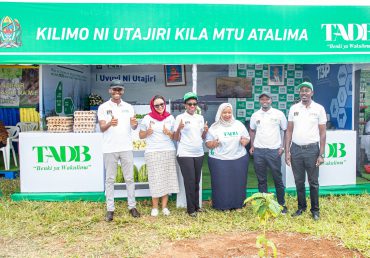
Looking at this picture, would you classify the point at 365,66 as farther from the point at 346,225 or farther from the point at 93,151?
the point at 93,151

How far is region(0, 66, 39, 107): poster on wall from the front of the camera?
1040 centimetres

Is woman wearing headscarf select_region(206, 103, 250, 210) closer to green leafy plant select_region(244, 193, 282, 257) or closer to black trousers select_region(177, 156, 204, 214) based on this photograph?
black trousers select_region(177, 156, 204, 214)

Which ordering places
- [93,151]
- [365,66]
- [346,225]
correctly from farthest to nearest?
1. [365,66]
2. [93,151]
3. [346,225]

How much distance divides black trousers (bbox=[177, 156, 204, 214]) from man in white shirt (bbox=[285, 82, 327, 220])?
1165 mm

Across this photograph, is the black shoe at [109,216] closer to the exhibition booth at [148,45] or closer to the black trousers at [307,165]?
the exhibition booth at [148,45]

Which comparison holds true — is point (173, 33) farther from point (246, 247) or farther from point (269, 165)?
point (246, 247)

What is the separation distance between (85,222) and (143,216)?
703 millimetres

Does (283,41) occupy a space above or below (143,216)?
above

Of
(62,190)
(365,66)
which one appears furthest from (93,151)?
(365,66)

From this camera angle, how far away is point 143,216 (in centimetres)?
493

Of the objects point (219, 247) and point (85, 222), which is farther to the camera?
point (85, 222)

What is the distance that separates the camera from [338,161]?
233 inches

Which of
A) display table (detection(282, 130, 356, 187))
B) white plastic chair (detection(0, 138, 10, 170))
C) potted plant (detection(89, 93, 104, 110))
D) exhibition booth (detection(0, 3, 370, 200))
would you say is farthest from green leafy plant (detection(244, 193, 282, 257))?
potted plant (detection(89, 93, 104, 110))

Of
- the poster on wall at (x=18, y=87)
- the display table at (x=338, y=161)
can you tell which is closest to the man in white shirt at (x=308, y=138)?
the display table at (x=338, y=161)
